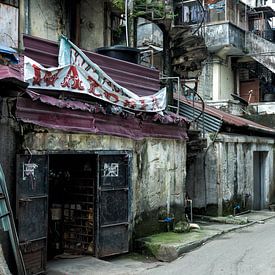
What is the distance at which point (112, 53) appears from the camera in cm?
1145

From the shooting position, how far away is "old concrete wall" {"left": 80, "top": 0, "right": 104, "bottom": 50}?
43.9 ft

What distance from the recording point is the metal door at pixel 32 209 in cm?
759

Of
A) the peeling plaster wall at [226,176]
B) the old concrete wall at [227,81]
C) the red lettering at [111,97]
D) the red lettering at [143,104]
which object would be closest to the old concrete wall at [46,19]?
the red lettering at [111,97]

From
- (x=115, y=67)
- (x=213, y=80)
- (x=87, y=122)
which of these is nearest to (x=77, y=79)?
(x=87, y=122)

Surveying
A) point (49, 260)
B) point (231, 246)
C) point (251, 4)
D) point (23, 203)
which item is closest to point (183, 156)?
point (231, 246)

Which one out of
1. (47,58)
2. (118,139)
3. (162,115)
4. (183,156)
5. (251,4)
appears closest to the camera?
(47,58)

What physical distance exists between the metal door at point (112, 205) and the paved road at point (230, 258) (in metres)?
1.16

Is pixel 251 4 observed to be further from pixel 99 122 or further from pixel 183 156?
pixel 99 122

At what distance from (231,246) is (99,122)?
4396 mm

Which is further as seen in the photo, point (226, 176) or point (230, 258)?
point (226, 176)

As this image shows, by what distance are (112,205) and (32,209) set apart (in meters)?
2.28

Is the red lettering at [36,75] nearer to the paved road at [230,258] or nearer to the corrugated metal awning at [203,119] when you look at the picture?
the paved road at [230,258]

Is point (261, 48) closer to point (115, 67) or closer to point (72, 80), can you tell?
point (115, 67)

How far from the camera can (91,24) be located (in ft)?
44.8
